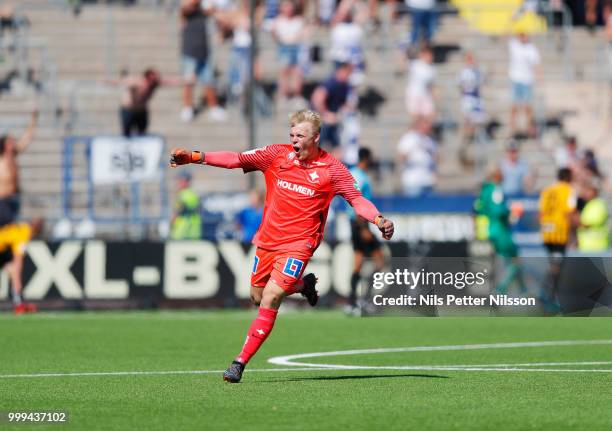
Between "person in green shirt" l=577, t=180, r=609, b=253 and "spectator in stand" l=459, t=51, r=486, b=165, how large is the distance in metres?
7.46

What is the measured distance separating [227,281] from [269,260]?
1149cm

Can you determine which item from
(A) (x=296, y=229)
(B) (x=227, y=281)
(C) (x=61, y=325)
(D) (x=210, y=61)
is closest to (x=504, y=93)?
(D) (x=210, y=61)

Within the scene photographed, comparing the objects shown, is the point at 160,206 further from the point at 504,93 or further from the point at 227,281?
the point at 504,93

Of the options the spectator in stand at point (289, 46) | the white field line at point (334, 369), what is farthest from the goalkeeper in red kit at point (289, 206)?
the spectator in stand at point (289, 46)

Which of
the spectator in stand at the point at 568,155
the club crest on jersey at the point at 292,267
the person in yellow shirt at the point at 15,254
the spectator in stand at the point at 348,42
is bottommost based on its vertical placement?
the person in yellow shirt at the point at 15,254

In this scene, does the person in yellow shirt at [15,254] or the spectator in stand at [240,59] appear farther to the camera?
the spectator in stand at [240,59]

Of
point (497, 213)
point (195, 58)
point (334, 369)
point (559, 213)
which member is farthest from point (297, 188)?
point (195, 58)

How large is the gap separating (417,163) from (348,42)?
330cm

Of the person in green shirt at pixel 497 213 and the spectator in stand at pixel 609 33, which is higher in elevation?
the spectator in stand at pixel 609 33

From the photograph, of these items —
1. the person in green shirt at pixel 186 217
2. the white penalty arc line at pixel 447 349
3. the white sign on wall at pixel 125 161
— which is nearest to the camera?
the white penalty arc line at pixel 447 349

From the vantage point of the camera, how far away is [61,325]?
20.4 m

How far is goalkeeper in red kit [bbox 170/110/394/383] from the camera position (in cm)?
1229

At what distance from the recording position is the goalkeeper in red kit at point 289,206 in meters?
12.3

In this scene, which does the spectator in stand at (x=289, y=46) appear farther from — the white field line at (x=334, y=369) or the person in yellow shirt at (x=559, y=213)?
the white field line at (x=334, y=369)
